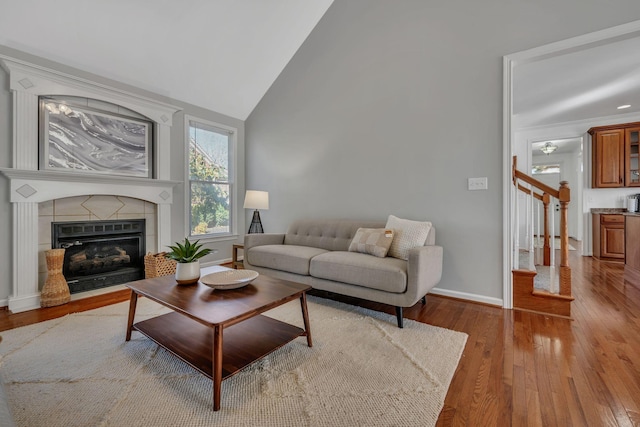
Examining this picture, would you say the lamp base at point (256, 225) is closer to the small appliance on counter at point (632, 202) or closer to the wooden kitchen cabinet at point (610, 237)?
the wooden kitchen cabinet at point (610, 237)

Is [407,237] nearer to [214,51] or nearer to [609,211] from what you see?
[214,51]

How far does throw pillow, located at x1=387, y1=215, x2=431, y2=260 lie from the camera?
2520mm

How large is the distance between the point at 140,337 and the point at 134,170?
86.7 inches

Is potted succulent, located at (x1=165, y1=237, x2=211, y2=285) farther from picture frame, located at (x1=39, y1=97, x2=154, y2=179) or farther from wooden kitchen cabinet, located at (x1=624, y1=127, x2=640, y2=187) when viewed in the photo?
wooden kitchen cabinet, located at (x1=624, y1=127, x2=640, y2=187)

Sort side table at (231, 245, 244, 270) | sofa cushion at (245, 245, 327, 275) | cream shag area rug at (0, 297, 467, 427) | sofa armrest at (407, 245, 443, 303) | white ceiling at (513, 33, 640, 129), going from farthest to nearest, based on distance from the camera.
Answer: side table at (231, 245, 244, 270) → white ceiling at (513, 33, 640, 129) → sofa cushion at (245, 245, 327, 275) → sofa armrest at (407, 245, 443, 303) → cream shag area rug at (0, 297, 467, 427)

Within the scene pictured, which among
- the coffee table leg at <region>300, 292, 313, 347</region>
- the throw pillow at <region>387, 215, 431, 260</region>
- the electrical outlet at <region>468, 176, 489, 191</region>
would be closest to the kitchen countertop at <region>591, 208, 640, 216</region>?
the electrical outlet at <region>468, 176, 489, 191</region>

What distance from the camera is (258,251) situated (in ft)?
10.1

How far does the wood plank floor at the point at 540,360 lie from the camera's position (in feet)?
4.23

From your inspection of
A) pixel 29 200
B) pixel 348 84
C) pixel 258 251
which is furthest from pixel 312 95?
pixel 29 200

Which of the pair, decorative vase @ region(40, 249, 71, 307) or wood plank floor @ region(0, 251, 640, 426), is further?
decorative vase @ region(40, 249, 71, 307)

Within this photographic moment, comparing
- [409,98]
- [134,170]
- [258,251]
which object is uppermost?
[409,98]

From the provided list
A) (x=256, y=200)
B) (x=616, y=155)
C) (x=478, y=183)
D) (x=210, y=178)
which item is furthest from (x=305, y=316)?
(x=616, y=155)

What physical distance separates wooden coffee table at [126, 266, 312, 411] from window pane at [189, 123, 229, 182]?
2486 millimetres

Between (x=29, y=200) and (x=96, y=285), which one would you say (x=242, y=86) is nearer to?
(x=29, y=200)
